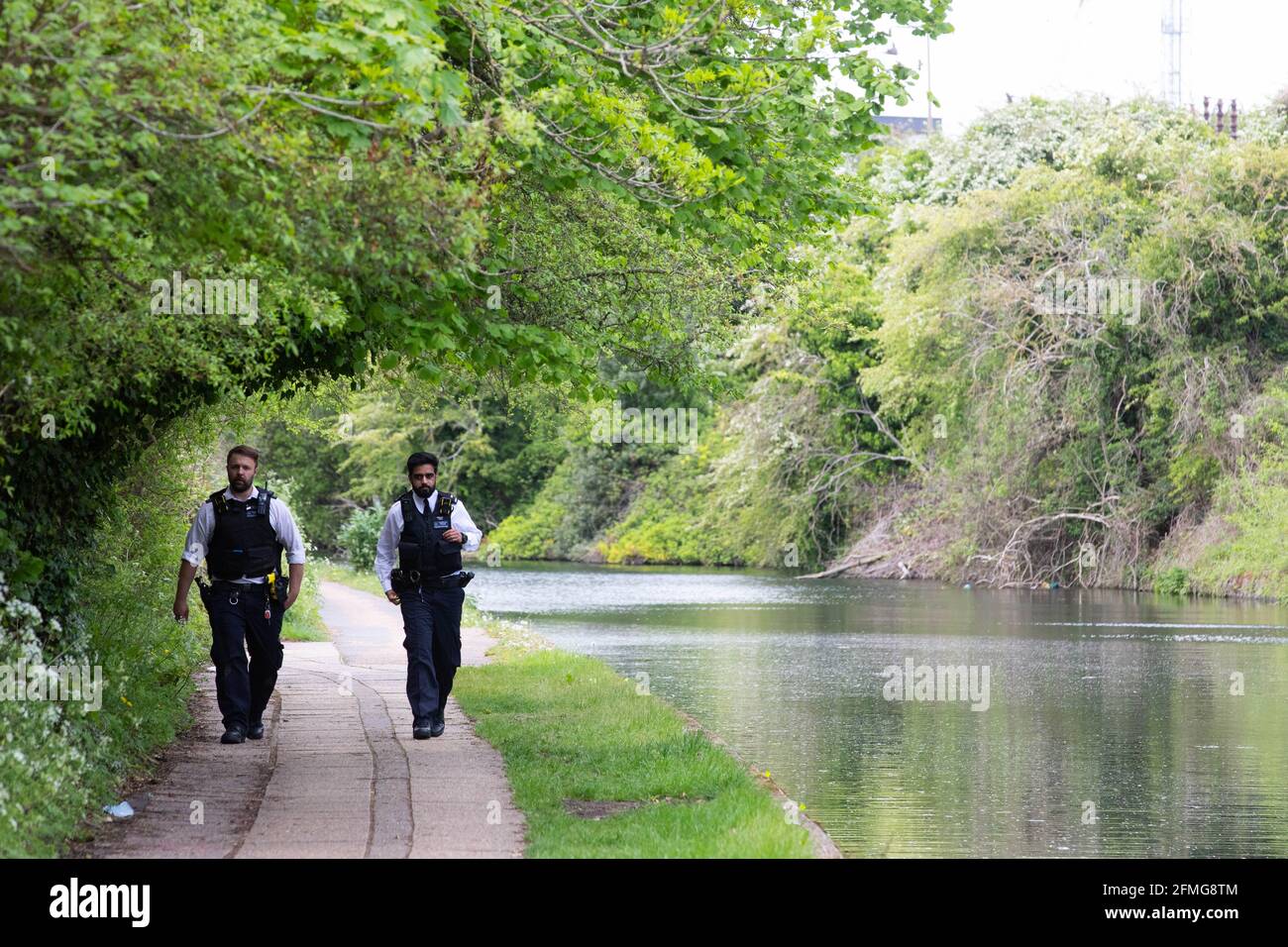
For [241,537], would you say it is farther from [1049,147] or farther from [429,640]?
[1049,147]

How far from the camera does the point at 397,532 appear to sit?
11.7 meters

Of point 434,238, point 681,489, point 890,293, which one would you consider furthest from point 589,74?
point 681,489

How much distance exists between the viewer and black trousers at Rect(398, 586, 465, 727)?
11562 millimetres

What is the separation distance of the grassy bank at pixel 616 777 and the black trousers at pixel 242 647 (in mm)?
1660

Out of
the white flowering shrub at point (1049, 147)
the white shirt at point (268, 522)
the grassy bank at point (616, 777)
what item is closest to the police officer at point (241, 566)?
the white shirt at point (268, 522)

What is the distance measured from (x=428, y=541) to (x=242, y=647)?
138 centimetres

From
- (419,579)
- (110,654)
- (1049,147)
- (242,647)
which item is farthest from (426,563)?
(1049,147)

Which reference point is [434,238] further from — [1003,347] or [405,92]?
[1003,347]

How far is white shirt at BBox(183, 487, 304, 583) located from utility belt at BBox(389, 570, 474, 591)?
64 centimetres

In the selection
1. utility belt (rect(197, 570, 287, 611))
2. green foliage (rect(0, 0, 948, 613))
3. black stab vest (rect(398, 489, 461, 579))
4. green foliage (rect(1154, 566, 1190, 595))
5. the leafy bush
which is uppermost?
green foliage (rect(0, 0, 948, 613))

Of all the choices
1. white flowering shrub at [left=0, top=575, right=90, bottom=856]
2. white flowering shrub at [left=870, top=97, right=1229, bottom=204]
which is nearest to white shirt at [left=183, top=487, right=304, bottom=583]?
white flowering shrub at [left=0, top=575, right=90, bottom=856]

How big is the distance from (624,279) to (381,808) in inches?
214

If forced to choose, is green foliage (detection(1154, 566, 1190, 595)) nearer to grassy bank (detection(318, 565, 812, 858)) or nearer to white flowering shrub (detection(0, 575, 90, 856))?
grassy bank (detection(318, 565, 812, 858))

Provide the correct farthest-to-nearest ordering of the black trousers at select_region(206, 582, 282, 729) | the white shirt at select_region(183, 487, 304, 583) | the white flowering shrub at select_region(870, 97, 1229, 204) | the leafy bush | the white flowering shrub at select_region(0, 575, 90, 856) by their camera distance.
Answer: the leafy bush, the white flowering shrub at select_region(870, 97, 1229, 204), the black trousers at select_region(206, 582, 282, 729), the white shirt at select_region(183, 487, 304, 583), the white flowering shrub at select_region(0, 575, 90, 856)
